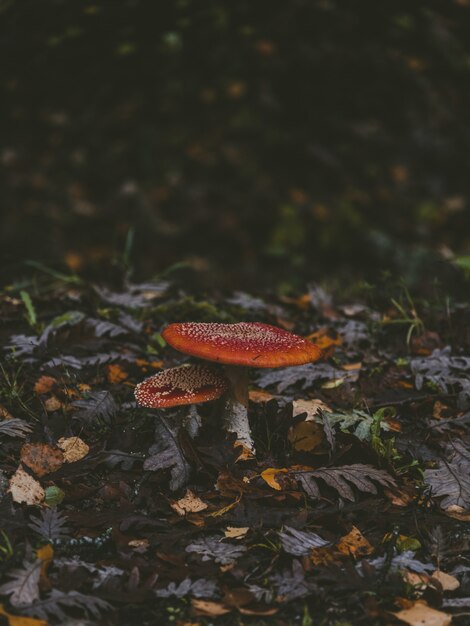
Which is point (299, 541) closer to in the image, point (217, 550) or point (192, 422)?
point (217, 550)

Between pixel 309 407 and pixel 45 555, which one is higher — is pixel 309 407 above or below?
below

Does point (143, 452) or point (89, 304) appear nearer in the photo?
point (143, 452)

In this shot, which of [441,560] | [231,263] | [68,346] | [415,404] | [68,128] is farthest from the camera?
[68,128]

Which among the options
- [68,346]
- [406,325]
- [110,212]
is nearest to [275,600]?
[68,346]

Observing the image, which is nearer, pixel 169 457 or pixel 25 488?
pixel 25 488

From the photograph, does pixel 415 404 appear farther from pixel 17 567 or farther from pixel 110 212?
pixel 110 212

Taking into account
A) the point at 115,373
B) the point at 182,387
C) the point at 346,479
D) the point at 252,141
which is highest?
the point at 182,387

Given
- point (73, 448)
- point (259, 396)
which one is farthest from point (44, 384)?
point (259, 396)
